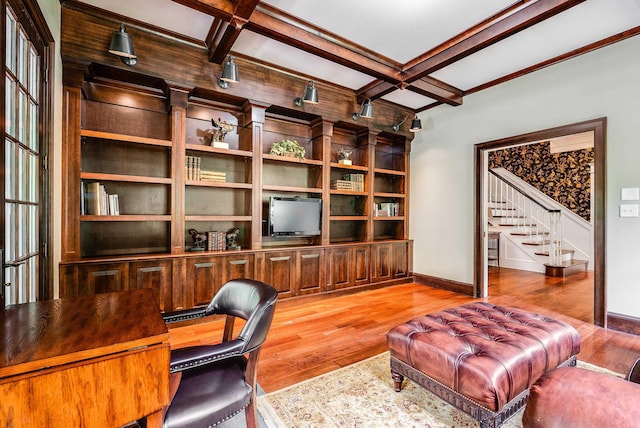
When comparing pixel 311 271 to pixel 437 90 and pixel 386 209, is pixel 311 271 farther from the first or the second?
pixel 437 90

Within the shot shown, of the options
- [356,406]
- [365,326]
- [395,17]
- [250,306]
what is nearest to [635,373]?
[356,406]

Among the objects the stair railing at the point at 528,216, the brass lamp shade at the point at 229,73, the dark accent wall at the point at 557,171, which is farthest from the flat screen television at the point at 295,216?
the dark accent wall at the point at 557,171

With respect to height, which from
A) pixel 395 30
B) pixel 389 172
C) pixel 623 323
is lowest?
pixel 623 323

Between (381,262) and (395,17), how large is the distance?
3.23 m

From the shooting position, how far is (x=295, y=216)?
3.97 meters

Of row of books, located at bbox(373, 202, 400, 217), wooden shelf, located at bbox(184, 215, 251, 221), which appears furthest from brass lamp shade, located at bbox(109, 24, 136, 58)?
row of books, located at bbox(373, 202, 400, 217)

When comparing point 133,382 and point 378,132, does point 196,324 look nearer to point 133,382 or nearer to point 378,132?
point 133,382

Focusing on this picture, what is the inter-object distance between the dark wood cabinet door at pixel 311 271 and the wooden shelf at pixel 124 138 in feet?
6.64

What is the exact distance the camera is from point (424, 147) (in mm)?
5008

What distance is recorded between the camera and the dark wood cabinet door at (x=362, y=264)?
4.40m

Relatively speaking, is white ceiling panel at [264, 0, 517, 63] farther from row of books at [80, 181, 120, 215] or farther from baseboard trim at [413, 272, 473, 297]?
baseboard trim at [413, 272, 473, 297]

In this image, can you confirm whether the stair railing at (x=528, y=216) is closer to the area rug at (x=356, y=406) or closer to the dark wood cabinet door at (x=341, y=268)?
the dark wood cabinet door at (x=341, y=268)

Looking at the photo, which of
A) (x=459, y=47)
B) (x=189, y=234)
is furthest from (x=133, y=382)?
(x=459, y=47)

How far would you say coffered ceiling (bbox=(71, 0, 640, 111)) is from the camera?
2.54 metres
